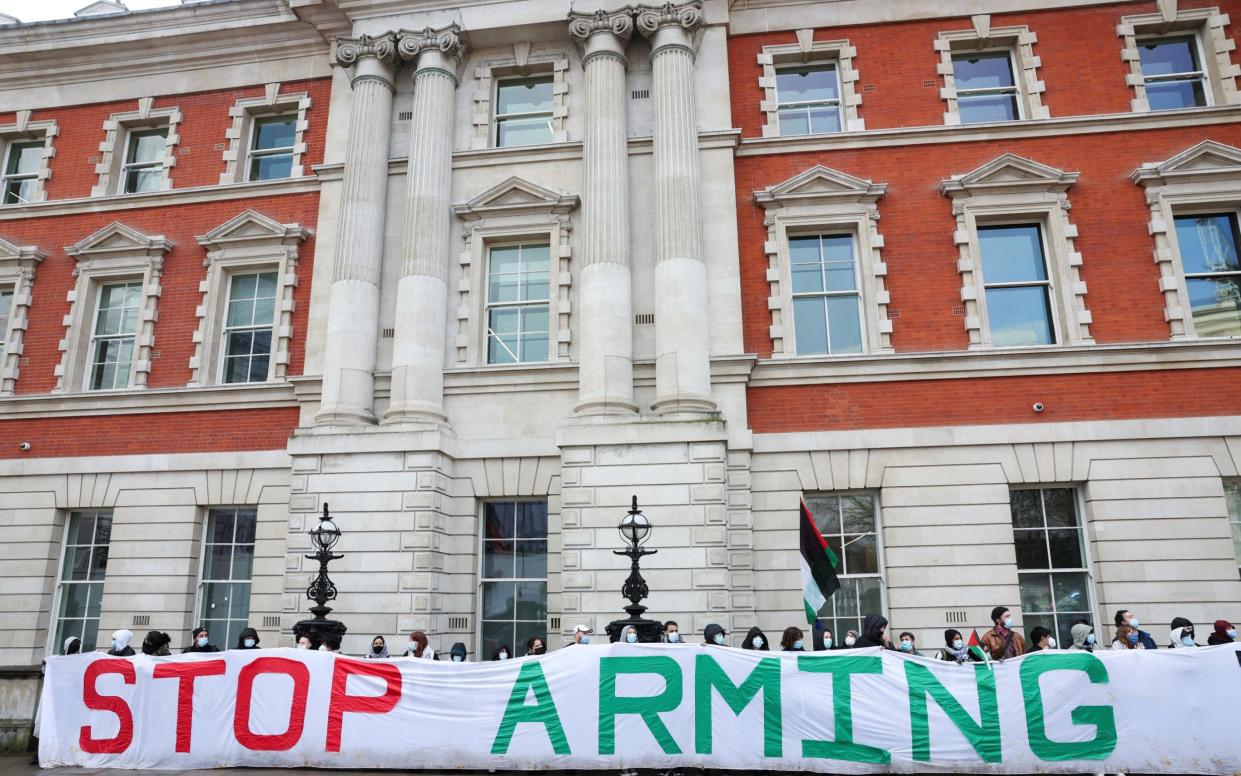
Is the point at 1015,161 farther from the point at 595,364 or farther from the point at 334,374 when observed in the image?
the point at 334,374

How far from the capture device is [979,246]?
15328mm

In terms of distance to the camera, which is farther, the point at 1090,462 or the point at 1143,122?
the point at 1143,122

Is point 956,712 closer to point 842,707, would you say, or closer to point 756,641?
point 842,707

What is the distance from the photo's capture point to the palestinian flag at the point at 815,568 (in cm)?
1060

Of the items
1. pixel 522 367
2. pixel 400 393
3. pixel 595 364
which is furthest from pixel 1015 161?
pixel 400 393

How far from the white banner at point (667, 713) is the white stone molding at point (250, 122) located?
39.2 feet

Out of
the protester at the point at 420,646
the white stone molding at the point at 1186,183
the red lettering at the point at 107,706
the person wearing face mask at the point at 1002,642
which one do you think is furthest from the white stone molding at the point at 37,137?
the white stone molding at the point at 1186,183

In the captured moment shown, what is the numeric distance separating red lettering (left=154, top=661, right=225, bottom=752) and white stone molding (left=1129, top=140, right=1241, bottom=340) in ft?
52.9

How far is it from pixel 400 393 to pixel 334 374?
1409 mm

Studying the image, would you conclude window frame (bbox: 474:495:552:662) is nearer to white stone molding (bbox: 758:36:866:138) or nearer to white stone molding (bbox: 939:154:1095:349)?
white stone molding (bbox: 939:154:1095:349)

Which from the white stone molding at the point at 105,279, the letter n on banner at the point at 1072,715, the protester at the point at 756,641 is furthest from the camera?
the white stone molding at the point at 105,279

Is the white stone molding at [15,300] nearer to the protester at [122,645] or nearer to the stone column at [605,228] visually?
the protester at [122,645]

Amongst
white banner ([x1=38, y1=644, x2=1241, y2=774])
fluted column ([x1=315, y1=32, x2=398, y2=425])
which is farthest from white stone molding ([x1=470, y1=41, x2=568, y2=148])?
white banner ([x1=38, y1=644, x2=1241, y2=774])

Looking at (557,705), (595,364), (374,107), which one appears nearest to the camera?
(557,705)
